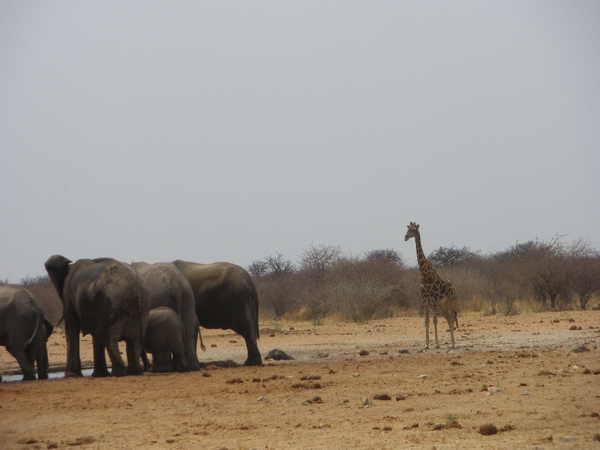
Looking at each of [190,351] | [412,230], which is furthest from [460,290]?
[190,351]

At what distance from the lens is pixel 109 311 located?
1227cm

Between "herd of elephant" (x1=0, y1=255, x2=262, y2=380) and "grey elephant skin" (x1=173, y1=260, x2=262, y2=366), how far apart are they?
19 millimetres

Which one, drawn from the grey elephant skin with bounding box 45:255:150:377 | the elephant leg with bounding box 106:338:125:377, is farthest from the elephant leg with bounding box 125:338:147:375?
the elephant leg with bounding box 106:338:125:377

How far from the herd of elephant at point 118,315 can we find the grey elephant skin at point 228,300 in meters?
0.02

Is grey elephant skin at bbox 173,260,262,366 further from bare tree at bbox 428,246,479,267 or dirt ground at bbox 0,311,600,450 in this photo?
bare tree at bbox 428,246,479,267

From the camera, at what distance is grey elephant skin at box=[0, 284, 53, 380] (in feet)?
41.4

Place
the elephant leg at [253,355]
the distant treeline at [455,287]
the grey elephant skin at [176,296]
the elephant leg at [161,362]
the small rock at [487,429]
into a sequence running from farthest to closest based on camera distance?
the distant treeline at [455,287] < the elephant leg at [253,355] < the grey elephant skin at [176,296] < the elephant leg at [161,362] < the small rock at [487,429]

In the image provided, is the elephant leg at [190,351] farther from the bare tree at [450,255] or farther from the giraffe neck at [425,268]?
the bare tree at [450,255]

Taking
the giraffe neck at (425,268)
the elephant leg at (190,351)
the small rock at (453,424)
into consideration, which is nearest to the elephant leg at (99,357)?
the elephant leg at (190,351)

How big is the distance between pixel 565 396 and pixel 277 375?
15.3 ft

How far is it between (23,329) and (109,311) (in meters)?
1.60

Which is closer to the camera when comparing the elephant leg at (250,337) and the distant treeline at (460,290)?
the elephant leg at (250,337)

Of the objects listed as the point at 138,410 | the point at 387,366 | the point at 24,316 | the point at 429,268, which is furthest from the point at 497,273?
the point at 138,410

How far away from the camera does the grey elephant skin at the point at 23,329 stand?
1263cm
